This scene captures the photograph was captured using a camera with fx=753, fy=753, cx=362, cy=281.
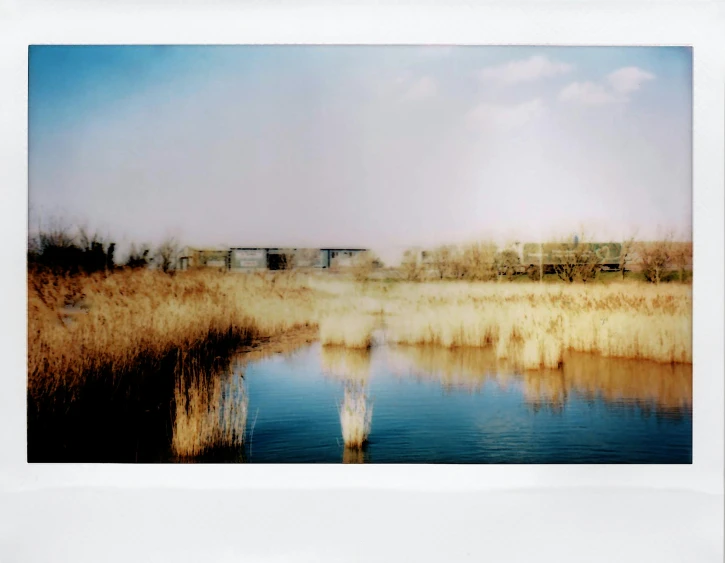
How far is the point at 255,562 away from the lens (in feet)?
13.6

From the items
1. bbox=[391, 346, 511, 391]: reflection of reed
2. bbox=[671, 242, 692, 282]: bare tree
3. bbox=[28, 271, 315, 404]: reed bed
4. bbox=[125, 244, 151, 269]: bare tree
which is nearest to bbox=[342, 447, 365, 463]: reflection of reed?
bbox=[391, 346, 511, 391]: reflection of reed

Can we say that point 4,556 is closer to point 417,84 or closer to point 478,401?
point 478,401

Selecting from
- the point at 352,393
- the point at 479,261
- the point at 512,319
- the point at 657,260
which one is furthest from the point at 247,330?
the point at 657,260

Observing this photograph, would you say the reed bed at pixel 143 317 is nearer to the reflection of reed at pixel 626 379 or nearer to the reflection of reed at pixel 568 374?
the reflection of reed at pixel 568 374

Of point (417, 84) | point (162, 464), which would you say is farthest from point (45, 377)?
point (417, 84)

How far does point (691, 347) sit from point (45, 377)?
3.65 metres

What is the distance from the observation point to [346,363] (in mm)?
4309

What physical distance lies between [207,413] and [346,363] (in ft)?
2.77

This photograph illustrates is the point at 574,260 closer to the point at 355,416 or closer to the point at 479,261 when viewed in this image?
the point at 479,261

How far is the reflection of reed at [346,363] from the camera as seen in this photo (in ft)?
14.1

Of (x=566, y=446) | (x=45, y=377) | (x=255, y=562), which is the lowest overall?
(x=255, y=562)

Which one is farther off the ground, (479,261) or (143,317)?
(479,261)

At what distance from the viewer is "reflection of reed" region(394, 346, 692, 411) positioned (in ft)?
14.0

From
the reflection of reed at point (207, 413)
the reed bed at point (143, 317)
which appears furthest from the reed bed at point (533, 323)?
the reflection of reed at point (207, 413)
